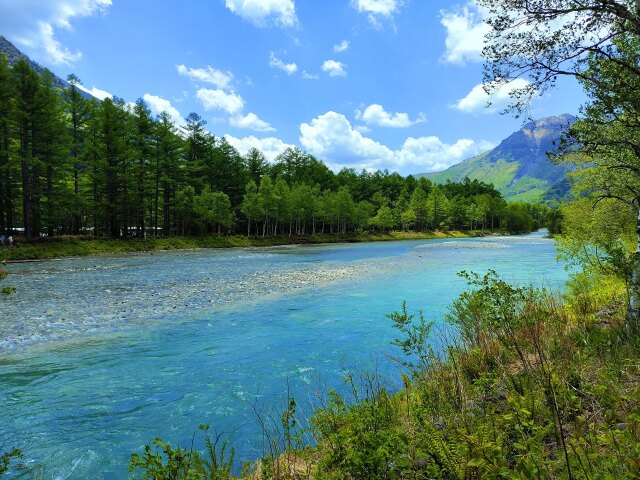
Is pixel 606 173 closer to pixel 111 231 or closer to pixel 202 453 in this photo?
pixel 202 453

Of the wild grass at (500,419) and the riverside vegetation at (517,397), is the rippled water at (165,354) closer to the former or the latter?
the riverside vegetation at (517,397)

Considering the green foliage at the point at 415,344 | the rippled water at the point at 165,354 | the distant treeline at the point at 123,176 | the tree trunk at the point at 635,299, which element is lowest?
the rippled water at the point at 165,354

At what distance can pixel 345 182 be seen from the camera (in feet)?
441

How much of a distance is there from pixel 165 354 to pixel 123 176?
52252 millimetres

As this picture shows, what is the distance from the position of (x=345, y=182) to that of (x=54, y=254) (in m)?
104

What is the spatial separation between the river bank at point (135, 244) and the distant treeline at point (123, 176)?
3.42 metres

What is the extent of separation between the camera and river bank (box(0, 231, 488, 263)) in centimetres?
3906

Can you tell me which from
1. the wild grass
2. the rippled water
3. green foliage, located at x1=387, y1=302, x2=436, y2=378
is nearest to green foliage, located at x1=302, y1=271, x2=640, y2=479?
the wild grass

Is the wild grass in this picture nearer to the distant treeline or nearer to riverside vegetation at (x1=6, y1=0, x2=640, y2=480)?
Answer: riverside vegetation at (x1=6, y1=0, x2=640, y2=480)

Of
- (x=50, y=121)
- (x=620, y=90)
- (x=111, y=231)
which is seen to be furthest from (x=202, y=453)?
(x=111, y=231)

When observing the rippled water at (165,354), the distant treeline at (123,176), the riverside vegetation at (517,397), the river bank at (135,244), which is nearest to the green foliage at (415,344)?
the riverside vegetation at (517,397)

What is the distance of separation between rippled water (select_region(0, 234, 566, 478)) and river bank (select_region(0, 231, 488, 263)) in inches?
184

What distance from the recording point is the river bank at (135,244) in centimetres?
3906

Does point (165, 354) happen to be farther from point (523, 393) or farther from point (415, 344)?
point (523, 393)
